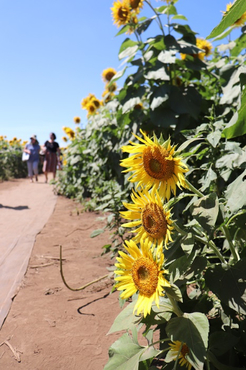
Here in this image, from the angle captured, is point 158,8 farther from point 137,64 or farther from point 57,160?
point 57,160

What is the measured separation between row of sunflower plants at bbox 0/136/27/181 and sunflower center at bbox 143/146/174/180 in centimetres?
1564

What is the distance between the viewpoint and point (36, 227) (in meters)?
5.39

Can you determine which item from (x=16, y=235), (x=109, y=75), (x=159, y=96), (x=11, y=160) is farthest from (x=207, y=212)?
(x=11, y=160)

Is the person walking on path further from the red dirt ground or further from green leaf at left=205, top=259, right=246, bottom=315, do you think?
green leaf at left=205, top=259, right=246, bottom=315

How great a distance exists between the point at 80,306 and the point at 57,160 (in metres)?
10.9

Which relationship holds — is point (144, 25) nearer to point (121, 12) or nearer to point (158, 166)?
point (121, 12)

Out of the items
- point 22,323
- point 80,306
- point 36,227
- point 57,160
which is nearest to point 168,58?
point 80,306

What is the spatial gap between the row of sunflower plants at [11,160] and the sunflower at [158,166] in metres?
15.6

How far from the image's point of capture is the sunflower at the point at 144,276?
4.20 feet

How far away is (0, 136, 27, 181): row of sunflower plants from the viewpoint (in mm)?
16953

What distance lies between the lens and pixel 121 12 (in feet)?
12.5

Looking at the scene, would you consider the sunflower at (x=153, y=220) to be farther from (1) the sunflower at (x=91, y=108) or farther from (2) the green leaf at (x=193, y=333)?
(1) the sunflower at (x=91, y=108)

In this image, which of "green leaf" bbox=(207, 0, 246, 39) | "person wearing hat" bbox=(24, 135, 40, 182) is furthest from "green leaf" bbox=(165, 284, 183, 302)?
"person wearing hat" bbox=(24, 135, 40, 182)

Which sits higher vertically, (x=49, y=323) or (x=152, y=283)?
(x=152, y=283)
